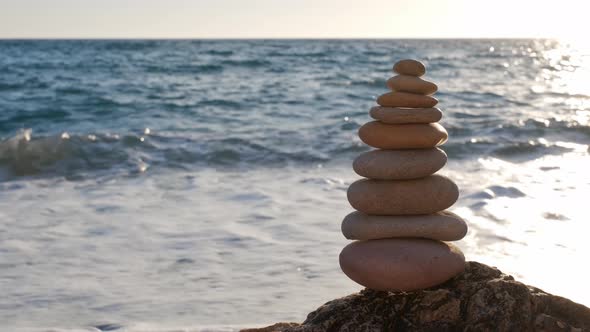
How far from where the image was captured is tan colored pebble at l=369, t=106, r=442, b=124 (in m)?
3.29

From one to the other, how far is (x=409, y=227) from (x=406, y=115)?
0.49m

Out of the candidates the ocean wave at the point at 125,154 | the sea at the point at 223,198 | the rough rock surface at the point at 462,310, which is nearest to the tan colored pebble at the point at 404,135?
the rough rock surface at the point at 462,310

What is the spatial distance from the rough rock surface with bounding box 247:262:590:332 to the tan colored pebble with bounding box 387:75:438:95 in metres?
0.83

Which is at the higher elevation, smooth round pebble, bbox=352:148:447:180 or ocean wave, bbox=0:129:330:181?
ocean wave, bbox=0:129:330:181

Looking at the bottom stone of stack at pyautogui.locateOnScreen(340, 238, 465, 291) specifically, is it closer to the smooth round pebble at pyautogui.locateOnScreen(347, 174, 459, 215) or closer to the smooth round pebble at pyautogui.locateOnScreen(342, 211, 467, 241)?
the smooth round pebble at pyautogui.locateOnScreen(342, 211, 467, 241)

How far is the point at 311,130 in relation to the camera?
12.5 meters

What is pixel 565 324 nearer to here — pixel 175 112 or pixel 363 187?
pixel 363 187

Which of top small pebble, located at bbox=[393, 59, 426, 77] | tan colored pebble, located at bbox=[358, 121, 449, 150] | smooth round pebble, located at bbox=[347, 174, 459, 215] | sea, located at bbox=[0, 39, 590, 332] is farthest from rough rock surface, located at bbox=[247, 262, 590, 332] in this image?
sea, located at bbox=[0, 39, 590, 332]

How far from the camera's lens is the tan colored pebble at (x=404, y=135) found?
3307 millimetres

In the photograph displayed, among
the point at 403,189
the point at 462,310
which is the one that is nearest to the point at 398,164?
the point at 403,189

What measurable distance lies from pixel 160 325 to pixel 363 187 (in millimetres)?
1738

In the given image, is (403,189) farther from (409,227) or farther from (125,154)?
(125,154)

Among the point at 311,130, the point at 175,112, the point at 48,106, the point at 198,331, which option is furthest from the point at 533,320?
the point at 48,106

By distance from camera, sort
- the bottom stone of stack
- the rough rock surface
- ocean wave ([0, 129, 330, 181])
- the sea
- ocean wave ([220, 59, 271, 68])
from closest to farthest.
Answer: the rough rock surface < the bottom stone of stack < the sea < ocean wave ([0, 129, 330, 181]) < ocean wave ([220, 59, 271, 68])
